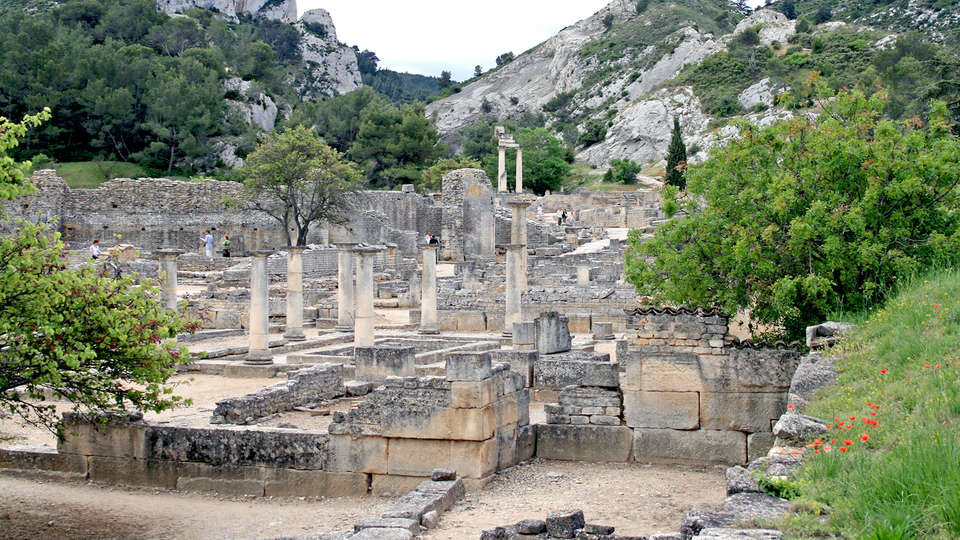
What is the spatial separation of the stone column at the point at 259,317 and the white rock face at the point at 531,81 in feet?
334

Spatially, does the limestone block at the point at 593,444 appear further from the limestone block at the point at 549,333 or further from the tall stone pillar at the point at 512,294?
the tall stone pillar at the point at 512,294

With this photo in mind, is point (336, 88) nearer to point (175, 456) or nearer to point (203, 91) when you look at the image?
point (203, 91)

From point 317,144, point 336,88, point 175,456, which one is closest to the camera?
point 175,456

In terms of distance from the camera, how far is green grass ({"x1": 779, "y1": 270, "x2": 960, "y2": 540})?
17.0 feet

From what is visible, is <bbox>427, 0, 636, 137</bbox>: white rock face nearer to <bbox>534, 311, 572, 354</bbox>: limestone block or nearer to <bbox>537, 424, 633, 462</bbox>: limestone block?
<bbox>534, 311, 572, 354</bbox>: limestone block

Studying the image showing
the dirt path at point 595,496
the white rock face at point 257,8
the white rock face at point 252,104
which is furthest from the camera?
the white rock face at point 257,8

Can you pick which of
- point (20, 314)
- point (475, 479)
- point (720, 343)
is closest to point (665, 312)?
point (720, 343)

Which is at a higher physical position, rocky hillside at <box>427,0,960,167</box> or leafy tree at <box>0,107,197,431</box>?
rocky hillside at <box>427,0,960,167</box>

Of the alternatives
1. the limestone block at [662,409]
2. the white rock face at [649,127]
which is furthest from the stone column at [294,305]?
the white rock face at [649,127]

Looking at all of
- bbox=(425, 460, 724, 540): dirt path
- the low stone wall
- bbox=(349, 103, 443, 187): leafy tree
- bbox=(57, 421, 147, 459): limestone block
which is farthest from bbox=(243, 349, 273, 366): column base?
bbox=(349, 103, 443, 187): leafy tree

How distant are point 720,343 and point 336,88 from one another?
375 ft

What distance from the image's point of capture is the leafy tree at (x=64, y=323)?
1015 cm

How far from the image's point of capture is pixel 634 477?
39.9 ft

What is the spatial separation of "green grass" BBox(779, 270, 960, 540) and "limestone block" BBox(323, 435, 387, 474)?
5530 mm
